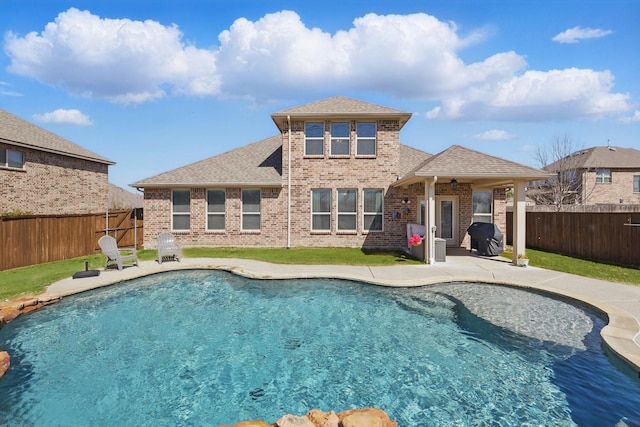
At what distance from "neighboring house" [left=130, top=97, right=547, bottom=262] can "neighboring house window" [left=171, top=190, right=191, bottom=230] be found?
50mm

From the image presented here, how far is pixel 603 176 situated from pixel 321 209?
2941 centimetres

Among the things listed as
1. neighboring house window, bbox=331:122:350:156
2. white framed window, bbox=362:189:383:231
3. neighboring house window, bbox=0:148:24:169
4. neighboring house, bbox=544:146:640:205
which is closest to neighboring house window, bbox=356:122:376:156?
neighboring house window, bbox=331:122:350:156

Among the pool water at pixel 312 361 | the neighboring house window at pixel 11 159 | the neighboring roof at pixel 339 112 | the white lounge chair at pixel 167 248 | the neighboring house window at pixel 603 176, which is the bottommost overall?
the pool water at pixel 312 361

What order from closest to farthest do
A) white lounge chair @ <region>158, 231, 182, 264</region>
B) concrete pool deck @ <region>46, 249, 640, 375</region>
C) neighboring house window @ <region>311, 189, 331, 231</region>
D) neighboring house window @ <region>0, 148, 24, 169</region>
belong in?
concrete pool deck @ <region>46, 249, 640, 375</region>, white lounge chair @ <region>158, 231, 182, 264</region>, neighboring house window @ <region>0, 148, 24, 169</region>, neighboring house window @ <region>311, 189, 331, 231</region>

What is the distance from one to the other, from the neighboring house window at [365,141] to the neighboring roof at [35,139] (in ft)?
54.3

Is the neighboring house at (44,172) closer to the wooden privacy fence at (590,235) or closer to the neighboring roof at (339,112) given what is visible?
the neighboring roof at (339,112)

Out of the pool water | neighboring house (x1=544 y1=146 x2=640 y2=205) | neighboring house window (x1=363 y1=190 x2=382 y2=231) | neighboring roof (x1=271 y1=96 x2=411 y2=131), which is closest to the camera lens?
the pool water

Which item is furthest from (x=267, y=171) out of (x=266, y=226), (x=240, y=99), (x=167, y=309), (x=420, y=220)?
(x=167, y=309)

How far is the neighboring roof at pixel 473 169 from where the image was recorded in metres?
10.9

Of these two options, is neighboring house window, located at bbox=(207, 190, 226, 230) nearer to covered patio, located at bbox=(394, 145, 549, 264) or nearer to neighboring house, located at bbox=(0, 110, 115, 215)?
covered patio, located at bbox=(394, 145, 549, 264)

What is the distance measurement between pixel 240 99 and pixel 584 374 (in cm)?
1764

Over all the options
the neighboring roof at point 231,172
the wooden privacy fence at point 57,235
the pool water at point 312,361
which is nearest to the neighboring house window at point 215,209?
the neighboring roof at point 231,172

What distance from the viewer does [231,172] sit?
15938mm

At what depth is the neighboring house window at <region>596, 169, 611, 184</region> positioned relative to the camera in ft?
94.3
